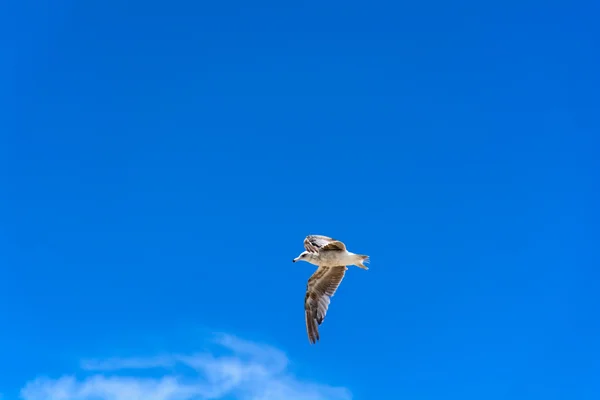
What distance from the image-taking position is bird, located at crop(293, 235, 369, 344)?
29.5 meters

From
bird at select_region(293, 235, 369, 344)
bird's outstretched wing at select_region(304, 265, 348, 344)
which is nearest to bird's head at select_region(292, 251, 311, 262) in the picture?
bird at select_region(293, 235, 369, 344)

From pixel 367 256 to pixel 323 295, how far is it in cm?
524

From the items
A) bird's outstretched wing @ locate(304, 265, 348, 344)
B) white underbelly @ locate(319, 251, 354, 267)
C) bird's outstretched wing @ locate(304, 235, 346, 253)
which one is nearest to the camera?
bird's outstretched wing @ locate(304, 235, 346, 253)

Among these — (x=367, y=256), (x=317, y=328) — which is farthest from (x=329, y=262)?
(x=317, y=328)

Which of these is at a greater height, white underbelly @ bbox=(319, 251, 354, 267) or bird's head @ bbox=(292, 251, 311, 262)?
bird's head @ bbox=(292, 251, 311, 262)

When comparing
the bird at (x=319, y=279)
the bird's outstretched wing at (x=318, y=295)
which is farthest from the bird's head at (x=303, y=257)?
the bird's outstretched wing at (x=318, y=295)

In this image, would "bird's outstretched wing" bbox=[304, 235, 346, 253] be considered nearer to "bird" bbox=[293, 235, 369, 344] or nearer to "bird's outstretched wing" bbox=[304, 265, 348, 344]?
"bird" bbox=[293, 235, 369, 344]

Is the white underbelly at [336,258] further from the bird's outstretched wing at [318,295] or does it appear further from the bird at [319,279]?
the bird's outstretched wing at [318,295]

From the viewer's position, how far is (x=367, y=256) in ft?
95.3

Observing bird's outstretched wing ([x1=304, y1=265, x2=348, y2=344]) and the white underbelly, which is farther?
bird's outstretched wing ([x1=304, y1=265, x2=348, y2=344])

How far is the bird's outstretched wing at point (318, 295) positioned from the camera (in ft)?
107

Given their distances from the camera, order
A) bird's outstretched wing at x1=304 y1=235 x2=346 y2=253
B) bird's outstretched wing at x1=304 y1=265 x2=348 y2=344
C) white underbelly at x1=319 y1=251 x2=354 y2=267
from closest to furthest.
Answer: bird's outstretched wing at x1=304 y1=235 x2=346 y2=253 → white underbelly at x1=319 y1=251 x2=354 y2=267 → bird's outstretched wing at x1=304 y1=265 x2=348 y2=344

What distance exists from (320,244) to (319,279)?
13.6ft

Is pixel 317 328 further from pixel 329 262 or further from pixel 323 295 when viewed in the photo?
pixel 329 262
